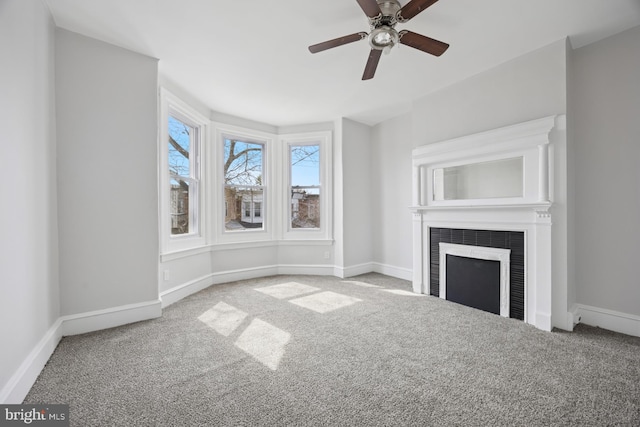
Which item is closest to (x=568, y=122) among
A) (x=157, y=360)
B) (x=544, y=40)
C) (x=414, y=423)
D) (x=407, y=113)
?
(x=544, y=40)

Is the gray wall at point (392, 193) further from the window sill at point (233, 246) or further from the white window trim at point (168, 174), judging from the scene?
the white window trim at point (168, 174)

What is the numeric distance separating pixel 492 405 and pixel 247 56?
10.7 ft

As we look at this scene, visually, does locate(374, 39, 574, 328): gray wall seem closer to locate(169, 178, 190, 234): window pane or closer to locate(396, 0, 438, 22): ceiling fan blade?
locate(396, 0, 438, 22): ceiling fan blade

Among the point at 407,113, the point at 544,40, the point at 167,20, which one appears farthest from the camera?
the point at 407,113

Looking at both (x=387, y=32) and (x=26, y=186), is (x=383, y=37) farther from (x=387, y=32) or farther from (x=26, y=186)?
(x=26, y=186)

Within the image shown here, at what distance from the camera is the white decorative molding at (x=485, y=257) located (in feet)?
9.18

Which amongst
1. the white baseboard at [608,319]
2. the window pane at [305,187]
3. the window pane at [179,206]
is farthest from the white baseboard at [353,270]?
the white baseboard at [608,319]

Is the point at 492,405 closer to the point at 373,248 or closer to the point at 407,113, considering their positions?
the point at 373,248

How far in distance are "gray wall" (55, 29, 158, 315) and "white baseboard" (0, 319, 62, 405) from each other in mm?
332

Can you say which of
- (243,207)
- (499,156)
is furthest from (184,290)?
(499,156)

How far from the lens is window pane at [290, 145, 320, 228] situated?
15.8 ft

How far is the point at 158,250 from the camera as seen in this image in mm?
2814

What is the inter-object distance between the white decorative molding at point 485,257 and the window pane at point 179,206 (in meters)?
3.28

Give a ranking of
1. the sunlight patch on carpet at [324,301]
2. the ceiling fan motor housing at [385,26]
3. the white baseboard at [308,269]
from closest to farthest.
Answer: the ceiling fan motor housing at [385,26], the sunlight patch on carpet at [324,301], the white baseboard at [308,269]
